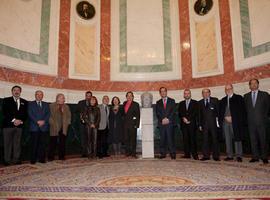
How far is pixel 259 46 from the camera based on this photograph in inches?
276

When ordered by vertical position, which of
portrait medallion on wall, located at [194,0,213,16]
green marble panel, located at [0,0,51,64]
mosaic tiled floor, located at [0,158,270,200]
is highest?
portrait medallion on wall, located at [194,0,213,16]

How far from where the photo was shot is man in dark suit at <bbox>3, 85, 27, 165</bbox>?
18.1ft

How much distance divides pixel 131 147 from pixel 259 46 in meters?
4.50

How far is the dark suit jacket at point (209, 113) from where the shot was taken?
592 cm

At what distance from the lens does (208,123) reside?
5.92 metres

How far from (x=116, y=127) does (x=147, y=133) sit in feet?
2.95

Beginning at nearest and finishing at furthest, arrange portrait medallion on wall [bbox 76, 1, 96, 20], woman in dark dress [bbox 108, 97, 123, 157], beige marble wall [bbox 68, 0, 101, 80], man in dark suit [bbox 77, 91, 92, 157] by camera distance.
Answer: man in dark suit [bbox 77, 91, 92, 157]
woman in dark dress [bbox 108, 97, 123, 157]
beige marble wall [bbox 68, 0, 101, 80]
portrait medallion on wall [bbox 76, 1, 96, 20]

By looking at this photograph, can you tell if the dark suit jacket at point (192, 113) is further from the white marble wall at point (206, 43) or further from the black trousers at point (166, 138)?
the white marble wall at point (206, 43)

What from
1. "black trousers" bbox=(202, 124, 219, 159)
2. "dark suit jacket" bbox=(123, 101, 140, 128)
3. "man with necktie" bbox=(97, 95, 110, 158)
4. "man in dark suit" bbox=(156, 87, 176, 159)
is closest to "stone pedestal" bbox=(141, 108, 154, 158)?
"dark suit jacket" bbox=(123, 101, 140, 128)

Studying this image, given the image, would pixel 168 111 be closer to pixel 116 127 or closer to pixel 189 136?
pixel 189 136

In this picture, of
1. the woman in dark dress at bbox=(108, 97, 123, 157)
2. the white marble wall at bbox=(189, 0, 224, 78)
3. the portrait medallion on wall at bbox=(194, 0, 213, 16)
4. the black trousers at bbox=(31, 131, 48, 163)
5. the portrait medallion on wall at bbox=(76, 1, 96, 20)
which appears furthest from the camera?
the portrait medallion on wall at bbox=(76, 1, 96, 20)

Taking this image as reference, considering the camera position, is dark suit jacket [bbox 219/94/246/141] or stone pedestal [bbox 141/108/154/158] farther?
stone pedestal [bbox 141/108/154/158]

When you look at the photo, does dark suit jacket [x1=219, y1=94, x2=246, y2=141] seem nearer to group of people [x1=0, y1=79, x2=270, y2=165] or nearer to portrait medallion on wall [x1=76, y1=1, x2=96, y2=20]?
group of people [x1=0, y1=79, x2=270, y2=165]

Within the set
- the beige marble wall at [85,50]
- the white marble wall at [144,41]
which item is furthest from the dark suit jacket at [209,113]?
the beige marble wall at [85,50]
